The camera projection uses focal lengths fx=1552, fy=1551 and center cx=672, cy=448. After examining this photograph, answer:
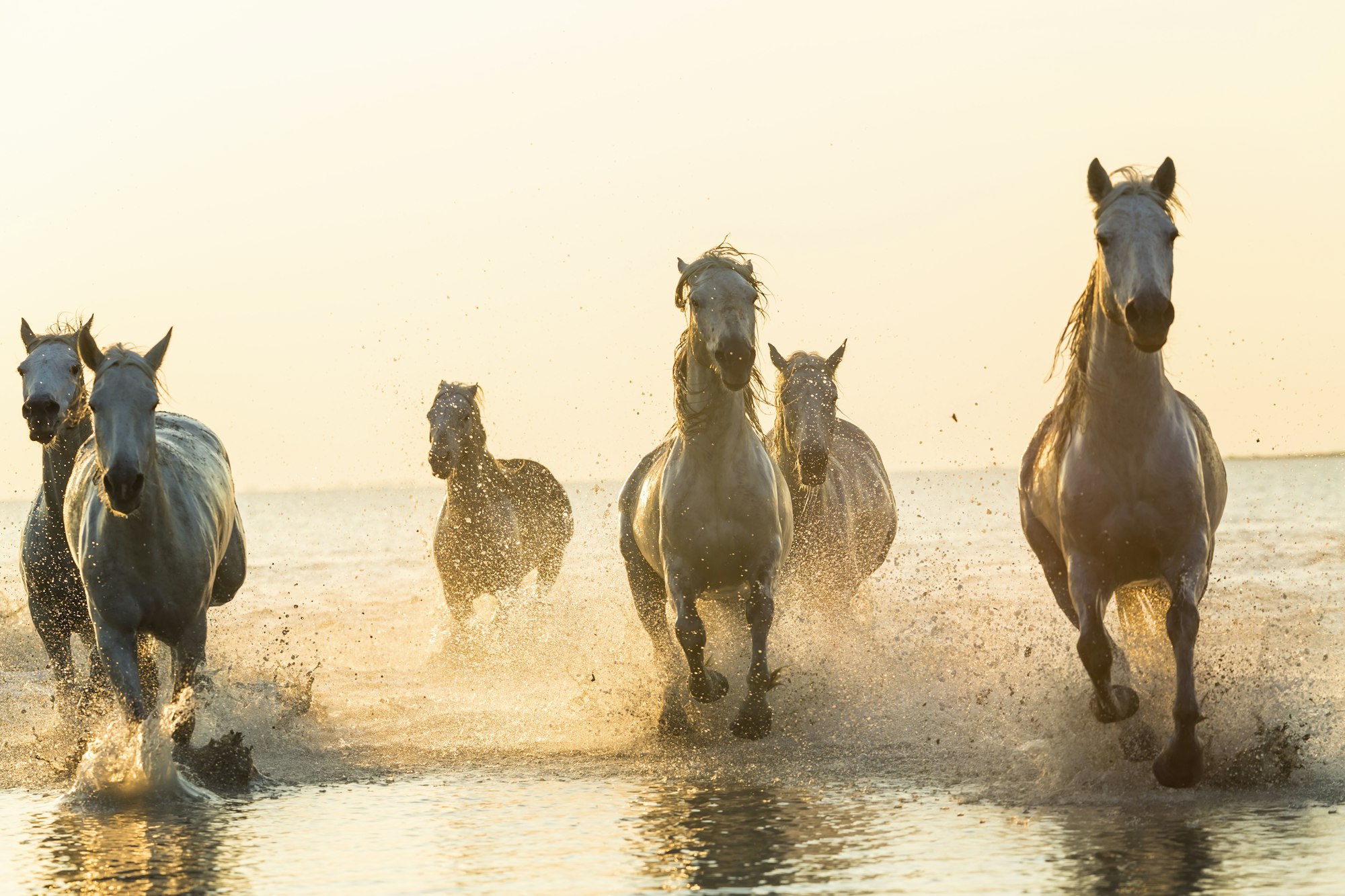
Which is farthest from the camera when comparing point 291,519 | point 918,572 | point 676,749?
point 291,519

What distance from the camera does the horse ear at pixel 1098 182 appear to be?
6219 millimetres

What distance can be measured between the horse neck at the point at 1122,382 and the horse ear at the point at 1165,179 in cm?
50

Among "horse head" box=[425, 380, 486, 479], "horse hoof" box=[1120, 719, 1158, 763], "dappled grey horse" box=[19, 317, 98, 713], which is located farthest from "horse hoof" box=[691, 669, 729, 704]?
"horse head" box=[425, 380, 486, 479]

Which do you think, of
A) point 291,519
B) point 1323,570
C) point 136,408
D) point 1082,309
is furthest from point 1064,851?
point 291,519

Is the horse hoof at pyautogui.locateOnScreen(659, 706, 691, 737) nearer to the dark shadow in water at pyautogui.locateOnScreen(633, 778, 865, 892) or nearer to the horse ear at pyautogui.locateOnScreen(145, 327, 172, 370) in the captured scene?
the dark shadow in water at pyautogui.locateOnScreen(633, 778, 865, 892)

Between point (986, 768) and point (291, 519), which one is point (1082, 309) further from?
point (291, 519)

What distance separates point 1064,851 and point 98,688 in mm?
4493

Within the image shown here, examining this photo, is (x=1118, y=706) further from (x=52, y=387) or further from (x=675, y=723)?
(x=52, y=387)

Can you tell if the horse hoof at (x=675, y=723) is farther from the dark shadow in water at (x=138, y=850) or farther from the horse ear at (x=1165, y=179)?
the horse ear at (x=1165, y=179)

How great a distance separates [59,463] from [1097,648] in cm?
516

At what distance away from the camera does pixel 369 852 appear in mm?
5691

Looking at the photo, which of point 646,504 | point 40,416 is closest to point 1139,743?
point 646,504

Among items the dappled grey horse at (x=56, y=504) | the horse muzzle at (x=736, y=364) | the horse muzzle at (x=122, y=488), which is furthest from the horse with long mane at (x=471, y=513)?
the horse muzzle at (x=122, y=488)

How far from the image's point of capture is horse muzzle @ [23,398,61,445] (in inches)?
292
